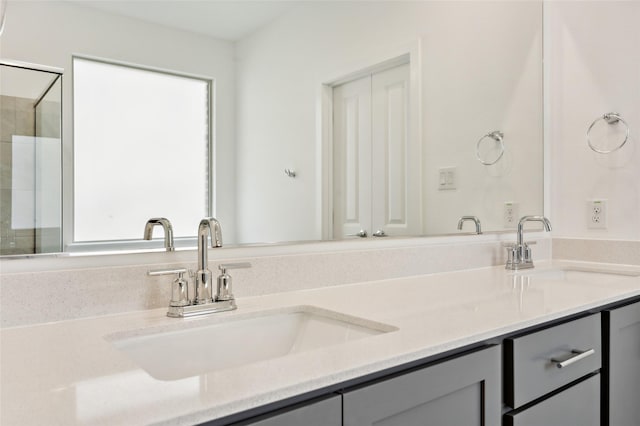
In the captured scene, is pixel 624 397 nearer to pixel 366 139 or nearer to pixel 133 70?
pixel 366 139

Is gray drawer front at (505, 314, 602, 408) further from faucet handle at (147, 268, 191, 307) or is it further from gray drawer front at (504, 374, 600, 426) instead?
faucet handle at (147, 268, 191, 307)

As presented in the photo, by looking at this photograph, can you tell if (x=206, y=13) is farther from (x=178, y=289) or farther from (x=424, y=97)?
(x=424, y=97)

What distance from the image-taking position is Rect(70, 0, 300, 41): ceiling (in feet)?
3.37

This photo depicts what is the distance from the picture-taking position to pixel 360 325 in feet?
3.25

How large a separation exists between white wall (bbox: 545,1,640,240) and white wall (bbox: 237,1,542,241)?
0.31 ft

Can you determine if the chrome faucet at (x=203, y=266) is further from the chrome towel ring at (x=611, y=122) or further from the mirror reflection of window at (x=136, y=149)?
the chrome towel ring at (x=611, y=122)

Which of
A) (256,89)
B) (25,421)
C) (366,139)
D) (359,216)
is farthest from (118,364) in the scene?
Answer: (366,139)

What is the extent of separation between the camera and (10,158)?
0.89m

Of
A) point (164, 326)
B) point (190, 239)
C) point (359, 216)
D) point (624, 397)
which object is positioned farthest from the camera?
point (359, 216)

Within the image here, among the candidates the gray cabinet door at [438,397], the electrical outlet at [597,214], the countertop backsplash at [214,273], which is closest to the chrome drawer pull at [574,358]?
the gray cabinet door at [438,397]

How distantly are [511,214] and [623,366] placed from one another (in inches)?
30.0

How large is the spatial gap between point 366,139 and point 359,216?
246 millimetres

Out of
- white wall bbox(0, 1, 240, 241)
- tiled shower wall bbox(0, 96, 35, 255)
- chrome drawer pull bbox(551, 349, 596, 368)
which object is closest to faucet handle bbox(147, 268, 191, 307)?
white wall bbox(0, 1, 240, 241)

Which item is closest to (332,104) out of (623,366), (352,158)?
(352,158)
